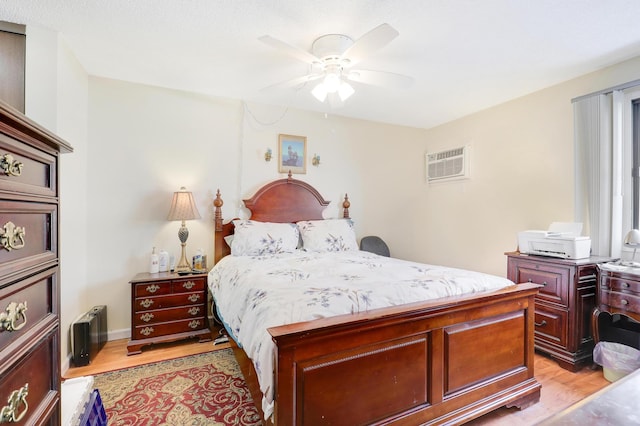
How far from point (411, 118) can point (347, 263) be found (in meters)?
2.48

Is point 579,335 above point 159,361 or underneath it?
above

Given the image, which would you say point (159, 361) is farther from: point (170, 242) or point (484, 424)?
point (484, 424)

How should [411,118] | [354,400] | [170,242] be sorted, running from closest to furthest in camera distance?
[354,400] < [170,242] < [411,118]

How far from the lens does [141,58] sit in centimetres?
246

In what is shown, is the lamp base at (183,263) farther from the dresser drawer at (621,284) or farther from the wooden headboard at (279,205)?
the dresser drawer at (621,284)

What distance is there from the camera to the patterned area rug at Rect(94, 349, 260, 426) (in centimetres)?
175

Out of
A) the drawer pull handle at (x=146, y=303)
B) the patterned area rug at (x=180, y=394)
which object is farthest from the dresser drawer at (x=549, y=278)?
the drawer pull handle at (x=146, y=303)

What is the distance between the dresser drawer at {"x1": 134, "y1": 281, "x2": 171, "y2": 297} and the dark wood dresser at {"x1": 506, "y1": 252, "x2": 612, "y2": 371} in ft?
10.5

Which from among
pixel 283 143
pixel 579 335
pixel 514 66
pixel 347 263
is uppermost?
pixel 514 66

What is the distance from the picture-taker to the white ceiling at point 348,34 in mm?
1842

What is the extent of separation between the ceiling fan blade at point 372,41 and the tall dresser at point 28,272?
1597mm

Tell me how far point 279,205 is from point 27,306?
109 inches

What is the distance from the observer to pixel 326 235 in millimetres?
3332

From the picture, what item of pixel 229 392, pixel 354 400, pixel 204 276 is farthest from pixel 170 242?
pixel 354 400
